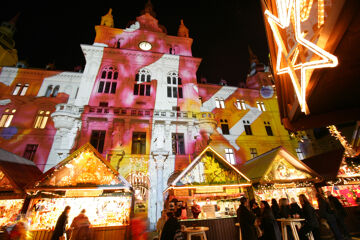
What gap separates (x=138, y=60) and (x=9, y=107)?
16.0 meters

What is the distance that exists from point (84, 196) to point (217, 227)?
256 inches

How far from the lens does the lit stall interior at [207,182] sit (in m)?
8.72

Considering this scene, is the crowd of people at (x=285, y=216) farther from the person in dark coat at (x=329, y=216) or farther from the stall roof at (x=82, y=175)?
the stall roof at (x=82, y=175)

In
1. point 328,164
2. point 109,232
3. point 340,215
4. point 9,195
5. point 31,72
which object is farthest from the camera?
point 31,72

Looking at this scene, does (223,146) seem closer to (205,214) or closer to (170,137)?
(170,137)

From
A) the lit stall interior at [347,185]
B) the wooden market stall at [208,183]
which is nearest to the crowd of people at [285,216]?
the wooden market stall at [208,183]

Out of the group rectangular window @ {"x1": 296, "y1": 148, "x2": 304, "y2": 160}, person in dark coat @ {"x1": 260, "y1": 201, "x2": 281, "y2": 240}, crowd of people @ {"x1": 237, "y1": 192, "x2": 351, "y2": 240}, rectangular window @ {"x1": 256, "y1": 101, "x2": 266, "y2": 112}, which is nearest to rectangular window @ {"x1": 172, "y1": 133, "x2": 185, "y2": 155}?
crowd of people @ {"x1": 237, "y1": 192, "x2": 351, "y2": 240}

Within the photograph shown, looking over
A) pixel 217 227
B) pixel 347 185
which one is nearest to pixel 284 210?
pixel 217 227

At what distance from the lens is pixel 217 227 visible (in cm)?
763

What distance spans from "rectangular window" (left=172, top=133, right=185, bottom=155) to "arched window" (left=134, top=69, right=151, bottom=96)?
6.38 m

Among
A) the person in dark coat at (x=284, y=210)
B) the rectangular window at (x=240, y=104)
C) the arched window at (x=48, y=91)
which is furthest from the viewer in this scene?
the rectangular window at (x=240, y=104)

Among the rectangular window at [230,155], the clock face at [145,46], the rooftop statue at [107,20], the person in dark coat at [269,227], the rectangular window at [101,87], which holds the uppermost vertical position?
the rooftop statue at [107,20]

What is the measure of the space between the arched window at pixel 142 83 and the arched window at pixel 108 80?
8.23ft

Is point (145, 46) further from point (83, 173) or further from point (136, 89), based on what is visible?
point (83, 173)
